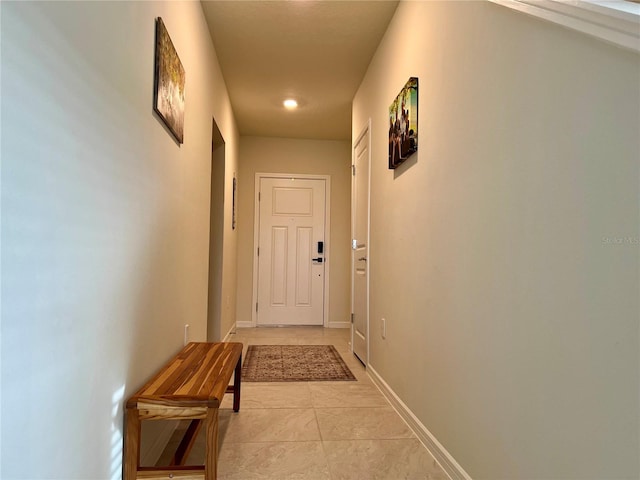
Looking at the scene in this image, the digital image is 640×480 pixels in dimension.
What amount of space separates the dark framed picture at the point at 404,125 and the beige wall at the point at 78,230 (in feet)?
4.09

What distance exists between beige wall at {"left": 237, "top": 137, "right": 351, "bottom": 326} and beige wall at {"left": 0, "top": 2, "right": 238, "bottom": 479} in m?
3.58

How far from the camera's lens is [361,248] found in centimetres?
359

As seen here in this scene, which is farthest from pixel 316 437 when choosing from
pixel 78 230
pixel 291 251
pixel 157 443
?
pixel 291 251

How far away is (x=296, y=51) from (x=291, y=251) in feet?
9.31

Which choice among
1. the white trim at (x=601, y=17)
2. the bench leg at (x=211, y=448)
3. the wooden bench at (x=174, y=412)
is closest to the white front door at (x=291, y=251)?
the wooden bench at (x=174, y=412)

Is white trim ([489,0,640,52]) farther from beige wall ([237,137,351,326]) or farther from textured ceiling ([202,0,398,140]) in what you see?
beige wall ([237,137,351,326])

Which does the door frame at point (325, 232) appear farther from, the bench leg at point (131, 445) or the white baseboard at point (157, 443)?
the bench leg at point (131, 445)

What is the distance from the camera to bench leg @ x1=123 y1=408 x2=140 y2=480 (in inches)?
53.5

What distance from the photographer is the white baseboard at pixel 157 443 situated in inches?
64.5

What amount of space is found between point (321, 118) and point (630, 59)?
4.07 metres

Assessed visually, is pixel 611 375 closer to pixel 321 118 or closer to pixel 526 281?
pixel 526 281

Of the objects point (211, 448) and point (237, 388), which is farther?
point (237, 388)

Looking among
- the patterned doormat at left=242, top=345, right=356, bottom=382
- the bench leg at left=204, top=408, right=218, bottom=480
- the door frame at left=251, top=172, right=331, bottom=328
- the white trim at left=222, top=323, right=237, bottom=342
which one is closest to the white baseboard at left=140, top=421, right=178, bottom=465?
the bench leg at left=204, top=408, right=218, bottom=480

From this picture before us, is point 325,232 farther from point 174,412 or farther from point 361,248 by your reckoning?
point 174,412
